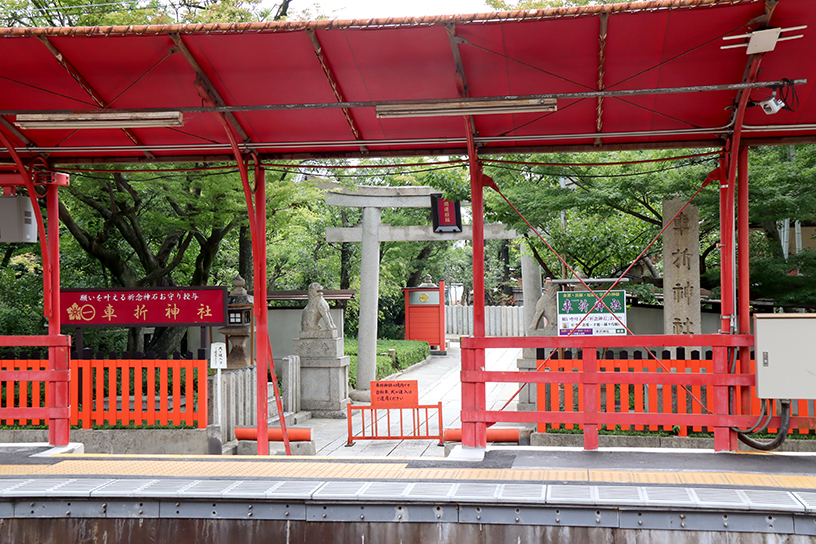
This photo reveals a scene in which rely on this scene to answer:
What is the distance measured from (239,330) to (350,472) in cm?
808

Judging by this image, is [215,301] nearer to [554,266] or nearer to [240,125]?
[240,125]

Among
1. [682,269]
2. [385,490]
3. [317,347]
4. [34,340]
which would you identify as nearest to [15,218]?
[34,340]

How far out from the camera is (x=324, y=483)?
5.19 metres

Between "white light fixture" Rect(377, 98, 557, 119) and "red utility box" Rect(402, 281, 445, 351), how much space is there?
2048 centimetres

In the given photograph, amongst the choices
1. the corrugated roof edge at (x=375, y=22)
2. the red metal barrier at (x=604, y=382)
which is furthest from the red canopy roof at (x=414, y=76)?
the red metal barrier at (x=604, y=382)

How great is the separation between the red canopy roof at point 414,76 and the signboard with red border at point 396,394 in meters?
4.69

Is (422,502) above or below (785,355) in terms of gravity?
below

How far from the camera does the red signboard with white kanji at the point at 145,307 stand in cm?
1098

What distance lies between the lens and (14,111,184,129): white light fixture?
6.45 meters

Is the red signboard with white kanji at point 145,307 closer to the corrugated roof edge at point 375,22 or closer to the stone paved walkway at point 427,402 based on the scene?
the stone paved walkway at point 427,402

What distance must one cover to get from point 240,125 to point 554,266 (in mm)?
11208

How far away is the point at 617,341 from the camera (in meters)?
6.51

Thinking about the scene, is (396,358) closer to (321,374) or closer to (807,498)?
(321,374)

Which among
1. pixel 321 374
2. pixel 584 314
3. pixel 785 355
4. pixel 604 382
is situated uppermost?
pixel 584 314
